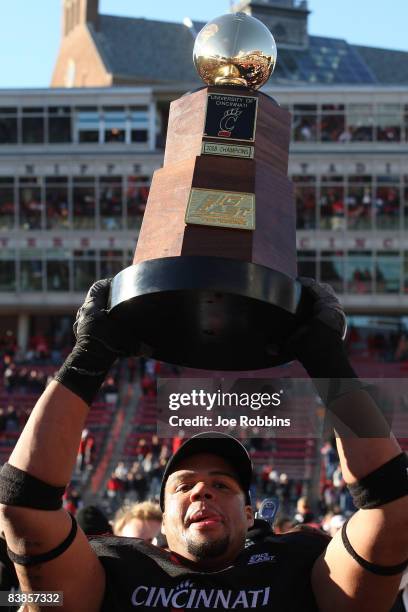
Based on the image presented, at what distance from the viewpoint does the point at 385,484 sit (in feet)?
11.3

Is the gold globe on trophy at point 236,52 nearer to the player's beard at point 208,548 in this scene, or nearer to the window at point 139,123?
the player's beard at point 208,548

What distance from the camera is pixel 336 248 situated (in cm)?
4231

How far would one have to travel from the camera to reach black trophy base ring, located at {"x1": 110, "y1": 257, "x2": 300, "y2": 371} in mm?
3473

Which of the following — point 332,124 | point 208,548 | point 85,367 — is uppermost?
point 85,367

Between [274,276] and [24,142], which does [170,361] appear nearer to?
[274,276]

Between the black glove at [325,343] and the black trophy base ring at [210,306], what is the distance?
0.21 ft

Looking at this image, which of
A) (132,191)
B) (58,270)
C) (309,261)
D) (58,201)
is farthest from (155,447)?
(58,201)

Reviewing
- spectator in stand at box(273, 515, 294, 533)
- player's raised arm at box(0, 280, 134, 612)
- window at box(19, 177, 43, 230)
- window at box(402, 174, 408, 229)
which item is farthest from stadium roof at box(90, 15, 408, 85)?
player's raised arm at box(0, 280, 134, 612)

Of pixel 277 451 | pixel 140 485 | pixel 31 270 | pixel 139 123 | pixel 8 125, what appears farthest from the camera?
pixel 8 125

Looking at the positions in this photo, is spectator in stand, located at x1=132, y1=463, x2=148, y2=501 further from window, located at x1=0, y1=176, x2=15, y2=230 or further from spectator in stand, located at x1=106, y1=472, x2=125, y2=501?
window, located at x1=0, y1=176, x2=15, y2=230

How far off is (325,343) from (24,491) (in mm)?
854

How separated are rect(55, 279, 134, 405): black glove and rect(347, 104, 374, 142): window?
1578 inches

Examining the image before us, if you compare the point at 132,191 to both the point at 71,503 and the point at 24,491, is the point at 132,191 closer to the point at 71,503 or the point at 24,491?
the point at 71,503

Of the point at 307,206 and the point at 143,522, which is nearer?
the point at 143,522
